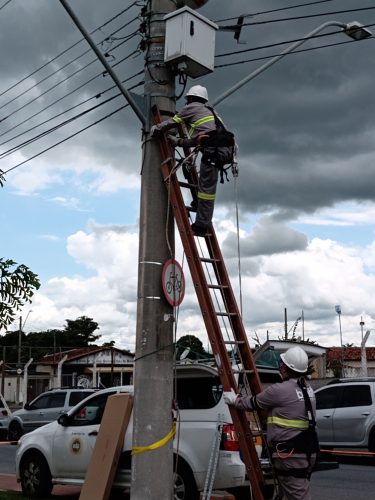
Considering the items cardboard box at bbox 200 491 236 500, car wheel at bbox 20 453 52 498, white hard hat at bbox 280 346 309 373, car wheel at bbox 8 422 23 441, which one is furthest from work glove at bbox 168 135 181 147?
car wheel at bbox 8 422 23 441

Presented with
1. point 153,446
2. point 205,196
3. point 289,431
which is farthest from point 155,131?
point 289,431

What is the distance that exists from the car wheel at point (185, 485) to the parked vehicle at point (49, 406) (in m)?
12.7

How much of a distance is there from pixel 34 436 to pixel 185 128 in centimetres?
619

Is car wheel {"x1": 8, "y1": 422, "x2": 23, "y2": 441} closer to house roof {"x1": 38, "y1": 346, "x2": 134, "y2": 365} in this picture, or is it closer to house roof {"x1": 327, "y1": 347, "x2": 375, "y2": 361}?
house roof {"x1": 38, "y1": 346, "x2": 134, "y2": 365}

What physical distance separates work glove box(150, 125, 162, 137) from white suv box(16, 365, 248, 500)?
363 cm

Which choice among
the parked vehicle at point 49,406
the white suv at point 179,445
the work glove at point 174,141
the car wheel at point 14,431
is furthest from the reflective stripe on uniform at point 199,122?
the car wheel at point 14,431

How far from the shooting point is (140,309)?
6844 millimetres

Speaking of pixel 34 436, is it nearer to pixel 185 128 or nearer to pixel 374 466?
pixel 185 128

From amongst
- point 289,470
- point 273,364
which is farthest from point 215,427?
point 289,470

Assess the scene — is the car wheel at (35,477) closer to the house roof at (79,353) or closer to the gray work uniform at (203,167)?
the gray work uniform at (203,167)

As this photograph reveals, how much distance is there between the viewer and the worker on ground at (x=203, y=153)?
23.9 ft

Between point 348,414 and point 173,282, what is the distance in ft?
36.7

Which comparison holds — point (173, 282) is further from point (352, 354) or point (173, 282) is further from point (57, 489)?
point (352, 354)

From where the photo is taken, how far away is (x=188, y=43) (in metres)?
7.28
